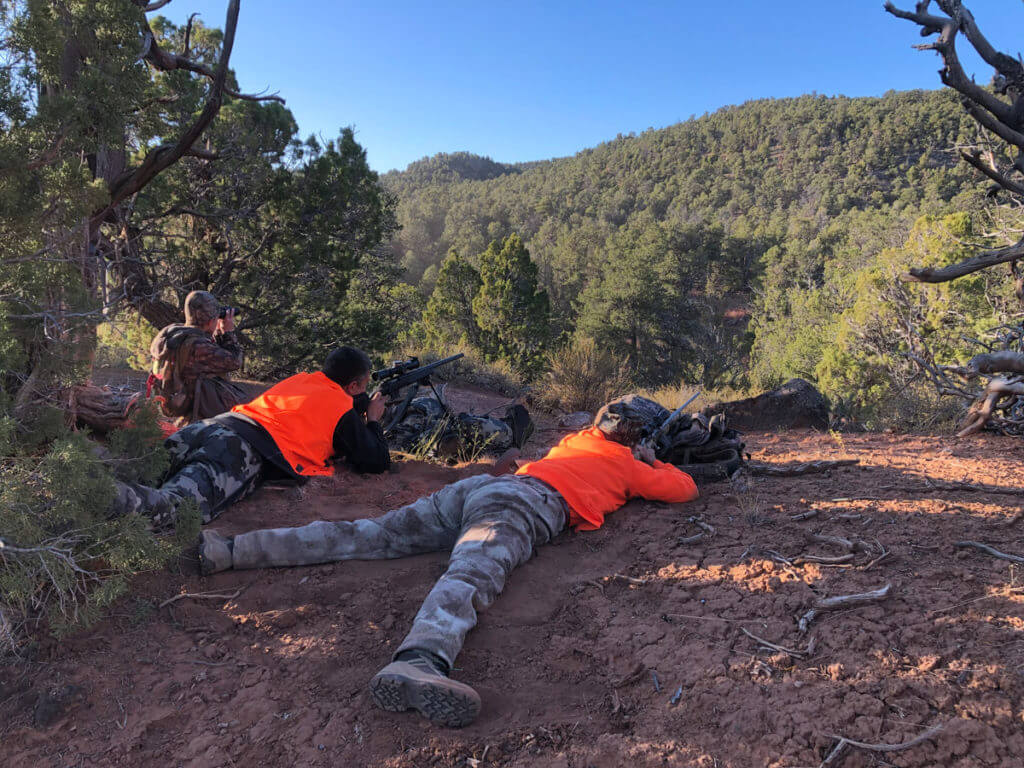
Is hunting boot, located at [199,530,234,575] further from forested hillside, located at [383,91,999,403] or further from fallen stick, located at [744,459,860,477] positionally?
forested hillside, located at [383,91,999,403]

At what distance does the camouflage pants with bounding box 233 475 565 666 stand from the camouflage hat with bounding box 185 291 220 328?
2556 millimetres

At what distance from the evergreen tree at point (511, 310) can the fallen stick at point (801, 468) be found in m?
15.1

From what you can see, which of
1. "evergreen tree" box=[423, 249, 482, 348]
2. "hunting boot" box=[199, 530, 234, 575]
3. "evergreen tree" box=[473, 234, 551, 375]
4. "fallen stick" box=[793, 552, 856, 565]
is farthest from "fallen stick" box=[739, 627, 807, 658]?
"evergreen tree" box=[423, 249, 482, 348]

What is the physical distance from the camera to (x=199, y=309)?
4621mm

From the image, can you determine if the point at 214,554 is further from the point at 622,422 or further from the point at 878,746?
the point at 878,746

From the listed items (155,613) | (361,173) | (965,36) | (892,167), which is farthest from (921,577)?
(892,167)

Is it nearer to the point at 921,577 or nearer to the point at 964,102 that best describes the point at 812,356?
the point at 964,102

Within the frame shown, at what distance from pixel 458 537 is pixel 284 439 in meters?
1.46

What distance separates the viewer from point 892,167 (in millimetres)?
43062

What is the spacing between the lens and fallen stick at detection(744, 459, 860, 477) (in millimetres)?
4211

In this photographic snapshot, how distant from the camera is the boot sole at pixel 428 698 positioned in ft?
5.71

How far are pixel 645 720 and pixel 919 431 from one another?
20.3 feet

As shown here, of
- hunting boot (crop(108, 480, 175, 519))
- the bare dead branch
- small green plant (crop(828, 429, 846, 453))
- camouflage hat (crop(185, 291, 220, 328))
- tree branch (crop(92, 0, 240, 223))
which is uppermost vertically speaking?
tree branch (crop(92, 0, 240, 223))

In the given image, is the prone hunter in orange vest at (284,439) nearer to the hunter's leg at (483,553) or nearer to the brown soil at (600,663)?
the brown soil at (600,663)
